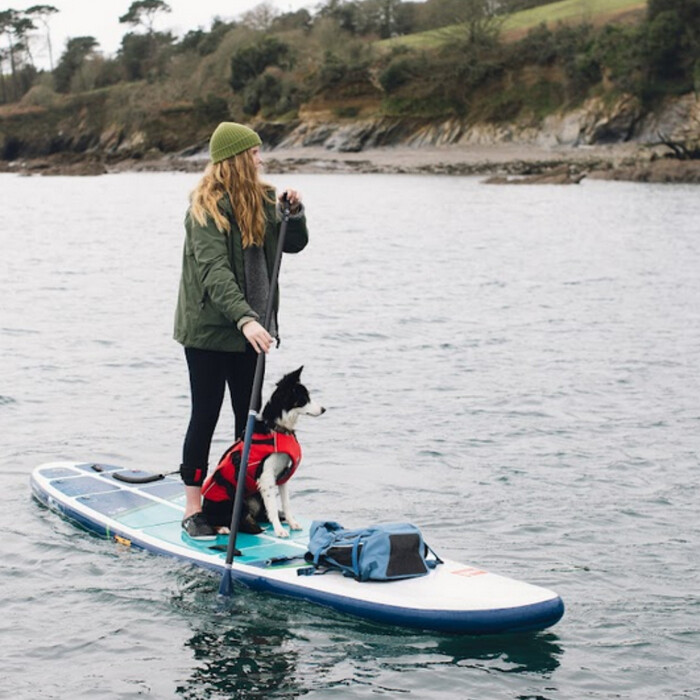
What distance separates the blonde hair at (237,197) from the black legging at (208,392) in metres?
0.72

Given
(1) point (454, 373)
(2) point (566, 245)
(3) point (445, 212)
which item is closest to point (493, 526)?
(1) point (454, 373)

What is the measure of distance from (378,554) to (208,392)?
1.43 metres

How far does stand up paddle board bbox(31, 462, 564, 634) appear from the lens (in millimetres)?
6156

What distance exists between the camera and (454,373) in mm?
14422

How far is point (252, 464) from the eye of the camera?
6.96 m

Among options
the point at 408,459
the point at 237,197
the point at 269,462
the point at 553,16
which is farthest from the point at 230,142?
the point at 553,16

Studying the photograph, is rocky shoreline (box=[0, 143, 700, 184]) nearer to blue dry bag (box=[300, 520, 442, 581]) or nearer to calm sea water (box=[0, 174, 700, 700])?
calm sea water (box=[0, 174, 700, 700])

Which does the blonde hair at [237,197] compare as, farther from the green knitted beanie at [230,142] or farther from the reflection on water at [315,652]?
the reflection on water at [315,652]

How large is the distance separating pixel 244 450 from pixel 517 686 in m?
2.07

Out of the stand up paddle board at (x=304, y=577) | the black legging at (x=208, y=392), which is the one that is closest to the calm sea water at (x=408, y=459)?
the stand up paddle board at (x=304, y=577)

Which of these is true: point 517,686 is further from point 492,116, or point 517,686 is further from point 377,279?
point 492,116

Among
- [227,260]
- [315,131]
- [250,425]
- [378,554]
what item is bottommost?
[378,554]

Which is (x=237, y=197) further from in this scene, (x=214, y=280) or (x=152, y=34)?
(x=152, y=34)

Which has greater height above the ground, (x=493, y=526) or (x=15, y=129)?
(x=15, y=129)
